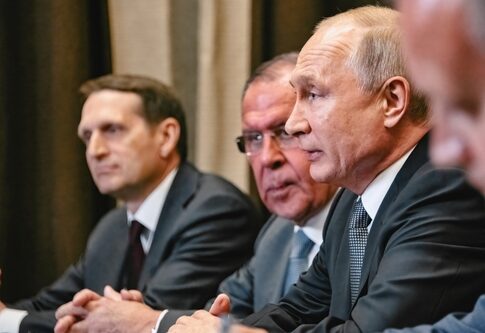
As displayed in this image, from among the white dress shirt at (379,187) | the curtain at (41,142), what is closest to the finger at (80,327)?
the white dress shirt at (379,187)

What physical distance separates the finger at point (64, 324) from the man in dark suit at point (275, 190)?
421mm

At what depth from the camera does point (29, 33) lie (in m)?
3.80

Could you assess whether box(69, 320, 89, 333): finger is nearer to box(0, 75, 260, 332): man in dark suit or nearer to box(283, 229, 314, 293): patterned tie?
box(0, 75, 260, 332): man in dark suit

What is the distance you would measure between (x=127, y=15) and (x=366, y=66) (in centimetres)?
220

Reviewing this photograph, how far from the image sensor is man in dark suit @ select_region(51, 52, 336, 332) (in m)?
2.71

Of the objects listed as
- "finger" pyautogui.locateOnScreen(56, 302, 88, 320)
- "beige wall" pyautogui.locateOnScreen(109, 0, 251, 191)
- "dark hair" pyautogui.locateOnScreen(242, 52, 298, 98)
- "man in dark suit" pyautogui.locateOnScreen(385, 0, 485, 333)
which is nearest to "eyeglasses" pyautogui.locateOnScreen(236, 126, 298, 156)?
"dark hair" pyautogui.locateOnScreen(242, 52, 298, 98)

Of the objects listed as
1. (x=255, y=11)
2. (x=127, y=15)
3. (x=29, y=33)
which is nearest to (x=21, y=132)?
(x=29, y=33)

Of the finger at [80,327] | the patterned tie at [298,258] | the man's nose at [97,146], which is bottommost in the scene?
the finger at [80,327]

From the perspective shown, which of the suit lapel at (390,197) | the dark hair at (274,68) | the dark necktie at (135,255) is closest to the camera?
the suit lapel at (390,197)

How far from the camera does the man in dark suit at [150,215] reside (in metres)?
2.97

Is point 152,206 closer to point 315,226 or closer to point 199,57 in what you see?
Result: point 315,226

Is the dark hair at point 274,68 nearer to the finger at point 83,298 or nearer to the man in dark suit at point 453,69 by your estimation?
the finger at point 83,298

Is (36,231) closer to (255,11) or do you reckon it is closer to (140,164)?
(140,164)

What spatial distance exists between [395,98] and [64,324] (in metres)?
1.07
